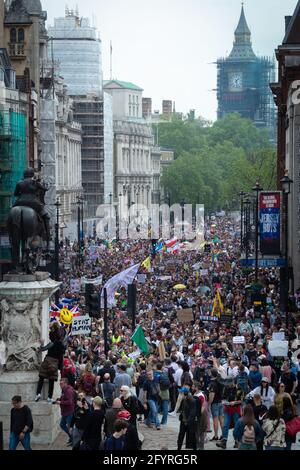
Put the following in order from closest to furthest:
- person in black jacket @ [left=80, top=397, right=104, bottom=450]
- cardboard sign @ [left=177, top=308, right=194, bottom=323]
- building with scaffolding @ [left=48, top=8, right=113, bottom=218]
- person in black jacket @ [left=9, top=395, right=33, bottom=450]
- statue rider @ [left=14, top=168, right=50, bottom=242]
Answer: person in black jacket @ [left=80, top=397, right=104, bottom=450], person in black jacket @ [left=9, top=395, right=33, bottom=450], statue rider @ [left=14, top=168, right=50, bottom=242], cardboard sign @ [left=177, top=308, right=194, bottom=323], building with scaffolding @ [left=48, top=8, right=113, bottom=218]

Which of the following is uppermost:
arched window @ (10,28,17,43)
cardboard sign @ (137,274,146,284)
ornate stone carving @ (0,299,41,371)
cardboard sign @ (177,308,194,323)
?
arched window @ (10,28,17,43)

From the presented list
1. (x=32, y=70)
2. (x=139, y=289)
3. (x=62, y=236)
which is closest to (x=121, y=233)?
(x=62, y=236)

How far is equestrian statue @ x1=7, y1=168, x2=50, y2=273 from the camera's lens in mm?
26594

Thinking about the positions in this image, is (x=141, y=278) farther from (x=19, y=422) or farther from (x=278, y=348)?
(x=19, y=422)

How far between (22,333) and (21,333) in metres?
0.02

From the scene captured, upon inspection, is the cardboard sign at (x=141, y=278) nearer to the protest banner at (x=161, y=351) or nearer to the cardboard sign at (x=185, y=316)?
the cardboard sign at (x=185, y=316)

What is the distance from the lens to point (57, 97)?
13400cm

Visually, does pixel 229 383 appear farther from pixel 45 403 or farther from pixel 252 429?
pixel 252 429

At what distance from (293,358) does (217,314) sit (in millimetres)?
14713

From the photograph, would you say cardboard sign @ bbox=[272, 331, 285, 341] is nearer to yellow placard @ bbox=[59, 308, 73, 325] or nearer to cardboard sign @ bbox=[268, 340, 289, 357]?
cardboard sign @ bbox=[268, 340, 289, 357]

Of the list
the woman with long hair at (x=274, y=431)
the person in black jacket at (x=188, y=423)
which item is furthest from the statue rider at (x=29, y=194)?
the woman with long hair at (x=274, y=431)

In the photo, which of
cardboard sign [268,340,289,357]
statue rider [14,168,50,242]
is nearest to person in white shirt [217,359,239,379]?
cardboard sign [268,340,289,357]

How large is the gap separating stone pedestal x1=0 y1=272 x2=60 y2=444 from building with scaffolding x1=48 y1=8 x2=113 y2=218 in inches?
4768

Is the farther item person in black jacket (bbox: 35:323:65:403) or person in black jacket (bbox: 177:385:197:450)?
person in black jacket (bbox: 35:323:65:403)
